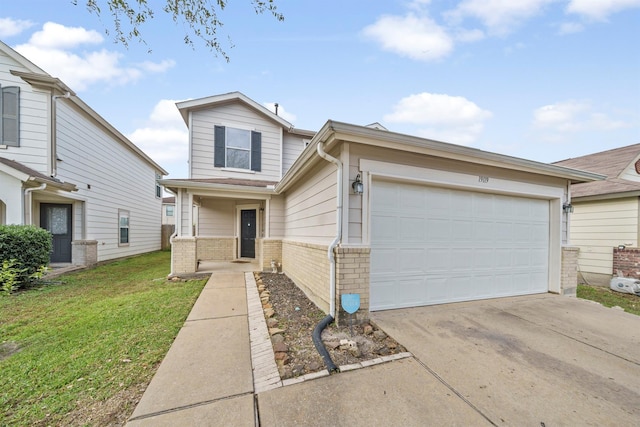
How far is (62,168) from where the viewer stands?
7766 millimetres

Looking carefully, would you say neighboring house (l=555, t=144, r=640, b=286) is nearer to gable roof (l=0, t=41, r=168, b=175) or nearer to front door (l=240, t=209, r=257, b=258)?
front door (l=240, t=209, r=257, b=258)

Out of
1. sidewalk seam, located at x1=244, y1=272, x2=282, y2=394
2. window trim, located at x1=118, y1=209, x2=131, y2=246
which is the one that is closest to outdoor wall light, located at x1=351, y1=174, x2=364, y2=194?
sidewalk seam, located at x1=244, y1=272, x2=282, y2=394

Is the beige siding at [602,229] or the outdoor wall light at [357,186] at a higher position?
the outdoor wall light at [357,186]

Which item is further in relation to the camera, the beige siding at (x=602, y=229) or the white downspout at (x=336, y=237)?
the beige siding at (x=602, y=229)

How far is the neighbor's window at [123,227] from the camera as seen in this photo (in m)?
10.7

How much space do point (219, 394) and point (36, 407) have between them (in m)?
1.40

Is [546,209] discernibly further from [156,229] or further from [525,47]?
[156,229]

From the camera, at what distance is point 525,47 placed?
693cm

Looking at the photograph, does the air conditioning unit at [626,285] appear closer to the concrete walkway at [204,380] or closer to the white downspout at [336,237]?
the white downspout at [336,237]

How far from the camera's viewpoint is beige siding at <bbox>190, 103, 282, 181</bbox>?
29.2 feet

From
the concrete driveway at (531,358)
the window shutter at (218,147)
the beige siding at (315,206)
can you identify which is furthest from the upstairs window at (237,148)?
the concrete driveway at (531,358)

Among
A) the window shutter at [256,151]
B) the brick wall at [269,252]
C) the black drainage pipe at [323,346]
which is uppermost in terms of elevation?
the window shutter at [256,151]

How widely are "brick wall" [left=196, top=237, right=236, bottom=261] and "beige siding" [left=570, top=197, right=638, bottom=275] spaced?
11536mm

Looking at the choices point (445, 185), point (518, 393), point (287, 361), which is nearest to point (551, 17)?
point (445, 185)
